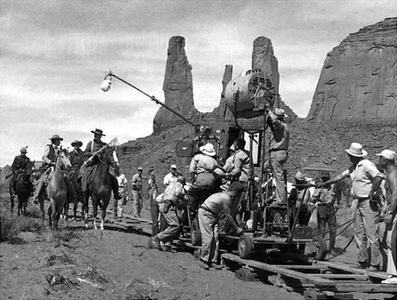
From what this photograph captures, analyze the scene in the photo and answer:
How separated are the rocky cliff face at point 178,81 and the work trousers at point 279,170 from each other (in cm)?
9012

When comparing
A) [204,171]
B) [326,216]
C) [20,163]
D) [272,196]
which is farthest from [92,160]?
[326,216]

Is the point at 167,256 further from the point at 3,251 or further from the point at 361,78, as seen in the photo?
the point at 361,78

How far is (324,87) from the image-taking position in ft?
302

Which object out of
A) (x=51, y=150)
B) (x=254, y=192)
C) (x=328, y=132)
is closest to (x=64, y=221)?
(x=51, y=150)

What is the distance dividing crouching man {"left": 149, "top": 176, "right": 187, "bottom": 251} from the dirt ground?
1.13ft

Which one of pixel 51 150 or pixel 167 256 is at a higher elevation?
pixel 51 150

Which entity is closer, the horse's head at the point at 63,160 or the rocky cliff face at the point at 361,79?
the horse's head at the point at 63,160

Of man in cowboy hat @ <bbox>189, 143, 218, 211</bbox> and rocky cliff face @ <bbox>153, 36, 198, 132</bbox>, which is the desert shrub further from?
rocky cliff face @ <bbox>153, 36, 198, 132</bbox>

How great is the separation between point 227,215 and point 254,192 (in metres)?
1.03

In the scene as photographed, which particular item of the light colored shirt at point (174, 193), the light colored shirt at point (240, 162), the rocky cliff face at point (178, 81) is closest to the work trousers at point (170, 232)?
the light colored shirt at point (174, 193)

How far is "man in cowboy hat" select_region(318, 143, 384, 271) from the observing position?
10.9 meters

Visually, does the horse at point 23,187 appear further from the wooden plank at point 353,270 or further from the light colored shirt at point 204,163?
the wooden plank at point 353,270

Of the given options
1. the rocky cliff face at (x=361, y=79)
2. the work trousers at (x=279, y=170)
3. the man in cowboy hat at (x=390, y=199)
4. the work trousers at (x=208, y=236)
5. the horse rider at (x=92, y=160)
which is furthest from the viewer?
the rocky cliff face at (x=361, y=79)

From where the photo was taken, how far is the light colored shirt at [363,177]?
36.1 feet
